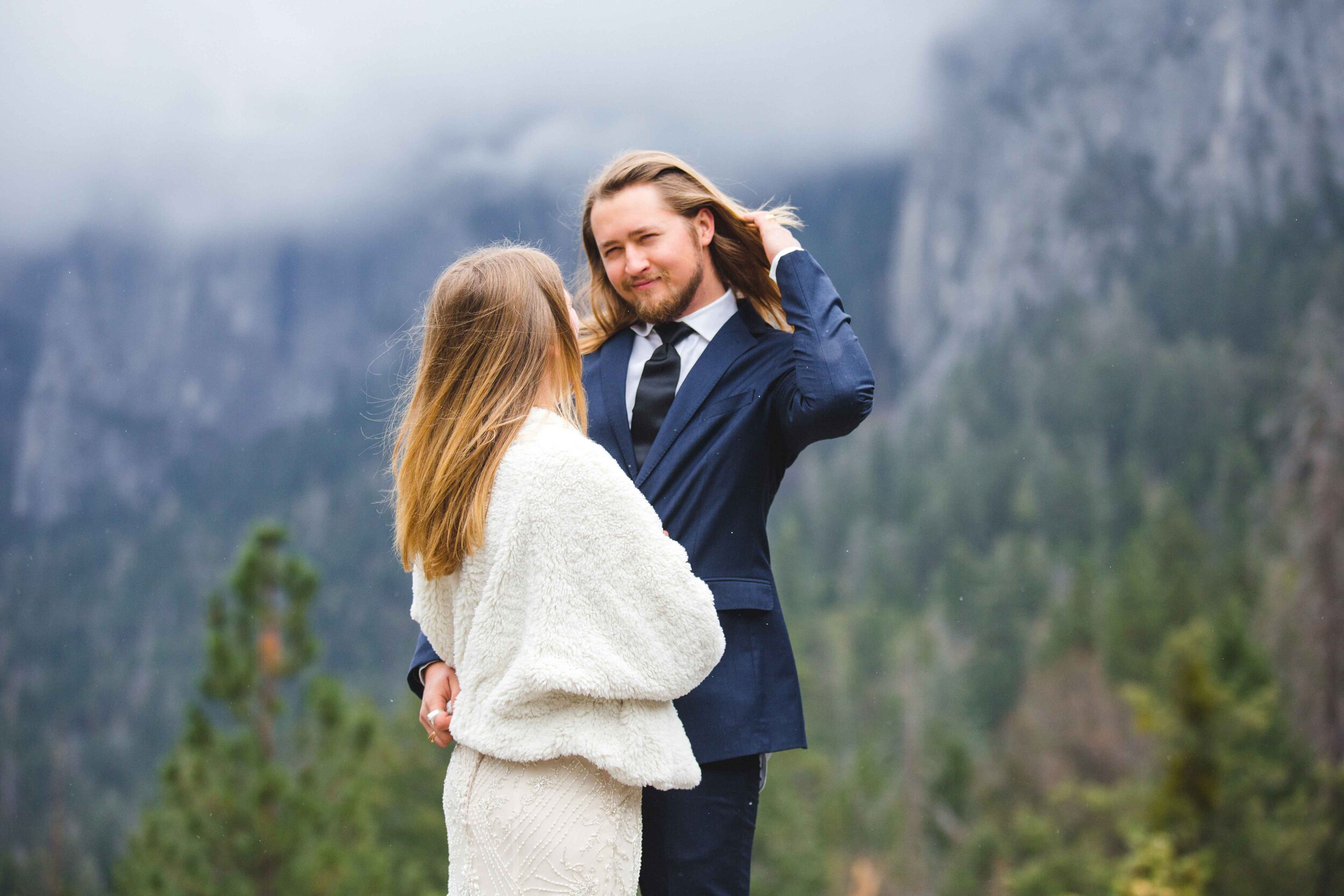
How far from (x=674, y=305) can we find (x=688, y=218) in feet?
0.49

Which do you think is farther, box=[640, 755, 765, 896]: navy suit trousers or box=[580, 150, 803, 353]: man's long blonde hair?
box=[580, 150, 803, 353]: man's long blonde hair

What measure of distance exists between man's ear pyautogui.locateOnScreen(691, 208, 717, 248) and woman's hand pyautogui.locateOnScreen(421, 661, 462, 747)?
0.81 m

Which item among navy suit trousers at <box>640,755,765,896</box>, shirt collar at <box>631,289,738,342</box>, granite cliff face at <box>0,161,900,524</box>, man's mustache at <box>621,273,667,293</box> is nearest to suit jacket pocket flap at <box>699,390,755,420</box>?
shirt collar at <box>631,289,738,342</box>

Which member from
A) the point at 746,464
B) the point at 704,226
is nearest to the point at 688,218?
the point at 704,226

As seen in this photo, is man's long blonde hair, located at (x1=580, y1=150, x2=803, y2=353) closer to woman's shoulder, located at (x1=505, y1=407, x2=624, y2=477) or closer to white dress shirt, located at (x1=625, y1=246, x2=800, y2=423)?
white dress shirt, located at (x1=625, y1=246, x2=800, y2=423)

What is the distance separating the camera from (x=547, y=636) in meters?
1.36

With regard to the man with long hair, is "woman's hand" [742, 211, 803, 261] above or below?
above

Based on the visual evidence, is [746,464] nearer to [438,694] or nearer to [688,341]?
[688,341]

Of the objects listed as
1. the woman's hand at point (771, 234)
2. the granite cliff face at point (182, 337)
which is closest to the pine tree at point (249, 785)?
the woman's hand at point (771, 234)

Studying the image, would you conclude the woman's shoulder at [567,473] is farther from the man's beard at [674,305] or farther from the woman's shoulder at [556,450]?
the man's beard at [674,305]

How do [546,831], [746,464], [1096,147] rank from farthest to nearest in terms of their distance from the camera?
[1096,147]
[746,464]
[546,831]

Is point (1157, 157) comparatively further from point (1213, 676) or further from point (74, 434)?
point (74, 434)

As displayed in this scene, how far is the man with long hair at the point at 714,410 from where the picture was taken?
1.61 meters

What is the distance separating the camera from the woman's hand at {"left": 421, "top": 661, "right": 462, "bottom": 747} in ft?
5.16
